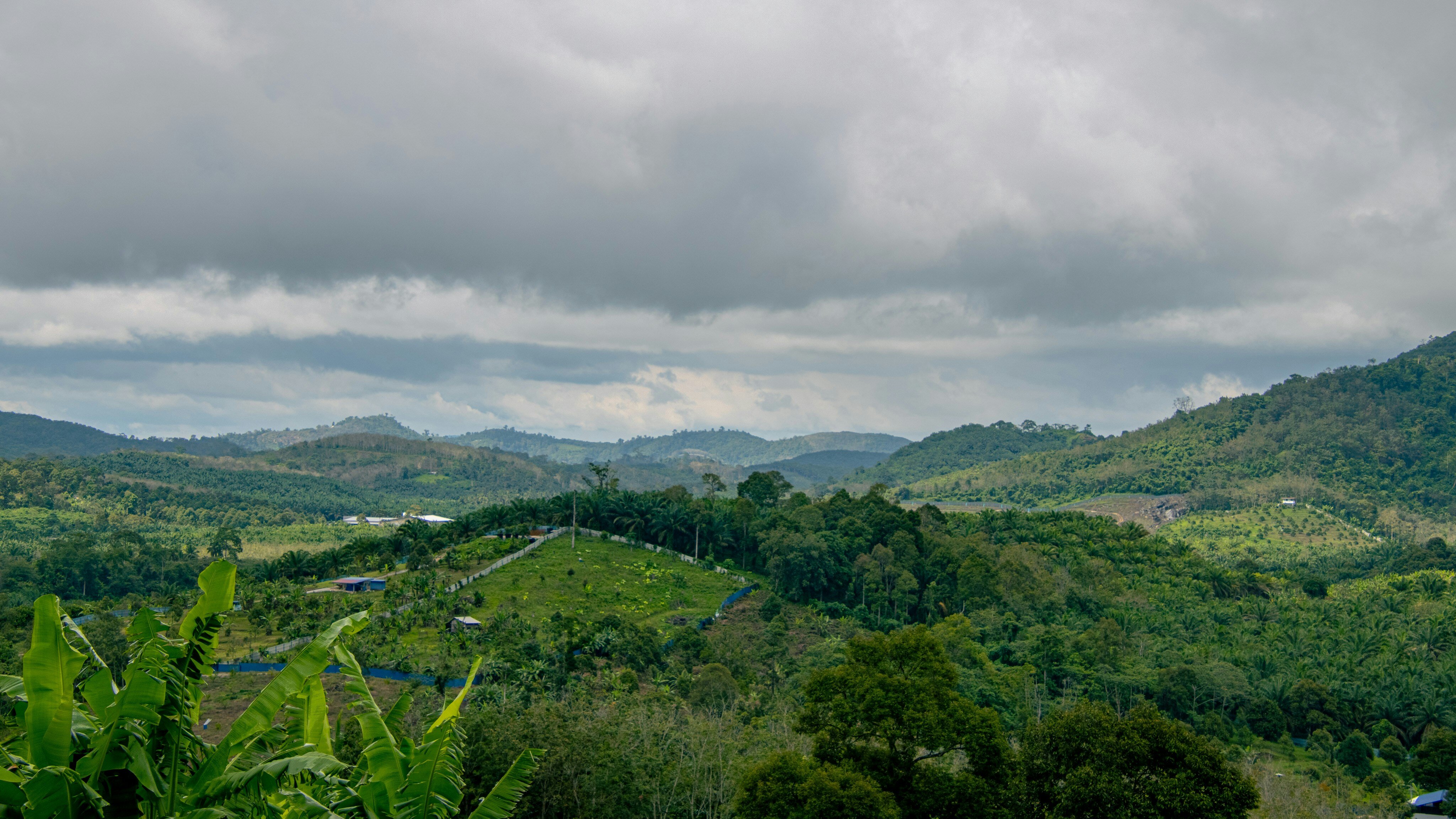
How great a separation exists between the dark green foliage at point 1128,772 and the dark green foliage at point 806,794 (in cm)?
309

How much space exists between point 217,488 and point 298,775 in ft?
486

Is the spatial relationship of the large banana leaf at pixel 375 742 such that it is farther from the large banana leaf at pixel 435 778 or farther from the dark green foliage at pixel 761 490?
the dark green foliage at pixel 761 490

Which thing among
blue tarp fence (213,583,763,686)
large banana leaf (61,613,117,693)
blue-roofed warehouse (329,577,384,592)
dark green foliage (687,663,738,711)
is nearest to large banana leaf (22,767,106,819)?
large banana leaf (61,613,117,693)

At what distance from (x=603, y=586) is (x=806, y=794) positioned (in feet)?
116

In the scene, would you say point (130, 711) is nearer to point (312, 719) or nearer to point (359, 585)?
point (312, 719)

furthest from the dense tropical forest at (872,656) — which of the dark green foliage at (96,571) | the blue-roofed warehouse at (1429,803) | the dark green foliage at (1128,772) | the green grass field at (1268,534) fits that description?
the green grass field at (1268,534)

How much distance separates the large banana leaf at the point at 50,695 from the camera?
5688 millimetres

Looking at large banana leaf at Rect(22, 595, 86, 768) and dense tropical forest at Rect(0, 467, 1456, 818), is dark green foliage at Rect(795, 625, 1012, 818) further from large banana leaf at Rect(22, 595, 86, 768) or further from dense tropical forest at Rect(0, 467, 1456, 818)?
large banana leaf at Rect(22, 595, 86, 768)

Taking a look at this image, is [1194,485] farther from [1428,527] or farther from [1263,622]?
[1263,622]

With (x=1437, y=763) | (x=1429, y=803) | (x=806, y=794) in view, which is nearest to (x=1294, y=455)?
(x=1437, y=763)

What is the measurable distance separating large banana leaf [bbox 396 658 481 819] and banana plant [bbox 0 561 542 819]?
3cm

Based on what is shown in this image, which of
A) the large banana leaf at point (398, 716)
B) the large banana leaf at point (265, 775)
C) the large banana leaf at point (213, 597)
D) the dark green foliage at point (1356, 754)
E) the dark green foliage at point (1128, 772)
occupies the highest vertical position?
the large banana leaf at point (213, 597)

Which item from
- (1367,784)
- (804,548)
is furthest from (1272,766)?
(804,548)

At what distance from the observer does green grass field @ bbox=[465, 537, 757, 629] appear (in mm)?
45094
